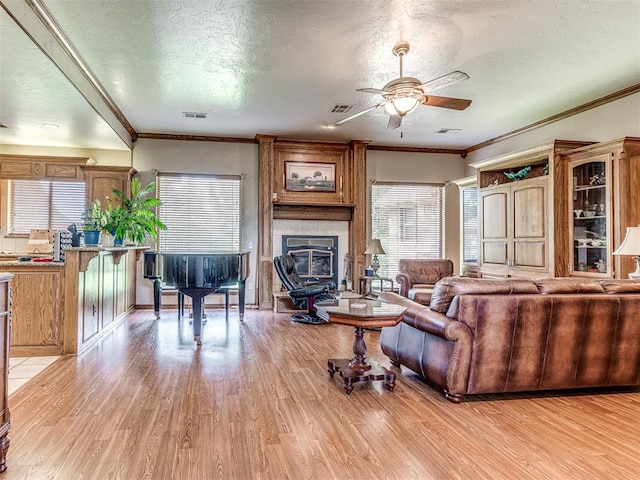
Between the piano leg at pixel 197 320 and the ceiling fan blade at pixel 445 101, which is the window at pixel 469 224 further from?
the piano leg at pixel 197 320

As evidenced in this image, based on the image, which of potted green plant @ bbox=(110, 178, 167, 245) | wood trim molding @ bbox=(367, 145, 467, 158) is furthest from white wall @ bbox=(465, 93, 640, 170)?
potted green plant @ bbox=(110, 178, 167, 245)

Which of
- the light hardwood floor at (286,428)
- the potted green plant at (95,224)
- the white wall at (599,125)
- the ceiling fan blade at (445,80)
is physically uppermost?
the white wall at (599,125)

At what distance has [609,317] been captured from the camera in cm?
304

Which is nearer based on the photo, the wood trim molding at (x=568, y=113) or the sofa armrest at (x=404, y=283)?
the wood trim molding at (x=568, y=113)

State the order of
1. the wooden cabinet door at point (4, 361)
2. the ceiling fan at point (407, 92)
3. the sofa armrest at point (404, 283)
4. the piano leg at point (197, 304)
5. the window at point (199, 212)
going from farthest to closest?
the window at point (199, 212)
the sofa armrest at point (404, 283)
the piano leg at point (197, 304)
the ceiling fan at point (407, 92)
the wooden cabinet door at point (4, 361)

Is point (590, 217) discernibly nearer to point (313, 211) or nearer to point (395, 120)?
point (395, 120)

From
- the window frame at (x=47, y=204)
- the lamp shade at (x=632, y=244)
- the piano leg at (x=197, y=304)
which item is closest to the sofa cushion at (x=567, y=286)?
the lamp shade at (x=632, y=244)

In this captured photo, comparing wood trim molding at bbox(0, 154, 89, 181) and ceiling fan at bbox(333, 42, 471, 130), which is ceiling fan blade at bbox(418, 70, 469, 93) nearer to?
ceiling fan at bbox(333, 42, 471, 130)

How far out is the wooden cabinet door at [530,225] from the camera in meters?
5.38

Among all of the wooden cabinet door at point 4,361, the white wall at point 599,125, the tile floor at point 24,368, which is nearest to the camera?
the wooden cabinet door at point 4,361

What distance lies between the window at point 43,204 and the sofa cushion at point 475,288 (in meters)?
6.06

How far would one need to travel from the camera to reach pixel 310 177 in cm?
736

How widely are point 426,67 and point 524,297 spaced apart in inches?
104

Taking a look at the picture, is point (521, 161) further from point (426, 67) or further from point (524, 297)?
point (524, 297)
